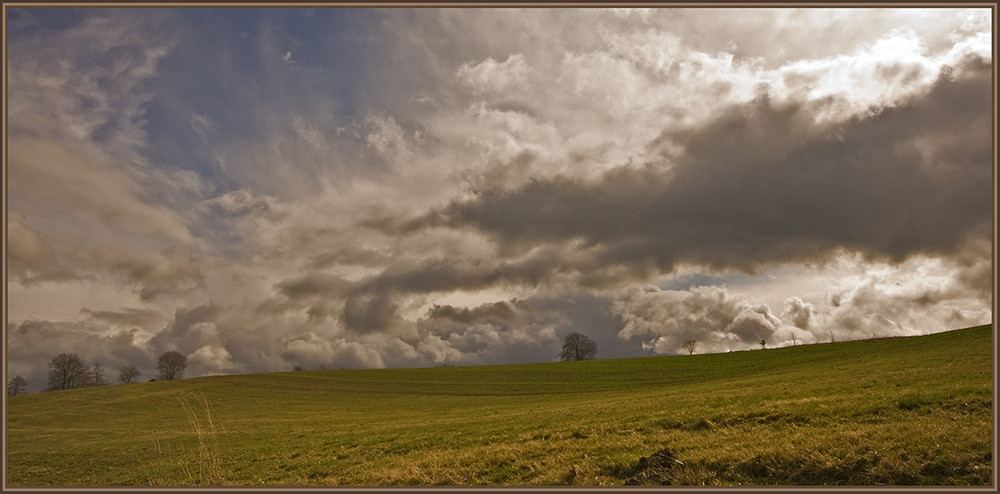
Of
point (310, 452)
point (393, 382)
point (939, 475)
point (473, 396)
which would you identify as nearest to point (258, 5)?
point (939, 475)

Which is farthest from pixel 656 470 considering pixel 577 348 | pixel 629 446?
pixel 577 348

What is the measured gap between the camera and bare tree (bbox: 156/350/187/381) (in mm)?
125562

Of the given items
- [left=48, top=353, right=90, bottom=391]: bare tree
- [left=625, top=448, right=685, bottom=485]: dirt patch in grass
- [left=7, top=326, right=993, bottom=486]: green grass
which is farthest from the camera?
[left=48, top=353, right=90, bottom=391]: bare tree

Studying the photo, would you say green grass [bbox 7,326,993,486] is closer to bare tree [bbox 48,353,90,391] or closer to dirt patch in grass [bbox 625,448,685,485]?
dirt patch in grass [bbox 625,448,685,485]

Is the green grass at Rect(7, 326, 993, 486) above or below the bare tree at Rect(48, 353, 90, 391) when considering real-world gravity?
above

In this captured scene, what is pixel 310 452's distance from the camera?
24812mm

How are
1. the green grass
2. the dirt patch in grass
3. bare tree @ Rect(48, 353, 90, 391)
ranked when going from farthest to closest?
bare tree @ Rect(48, 353, 90, 391) < the dirt patch in grass < the green grass

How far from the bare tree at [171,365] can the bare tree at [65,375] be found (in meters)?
14.6

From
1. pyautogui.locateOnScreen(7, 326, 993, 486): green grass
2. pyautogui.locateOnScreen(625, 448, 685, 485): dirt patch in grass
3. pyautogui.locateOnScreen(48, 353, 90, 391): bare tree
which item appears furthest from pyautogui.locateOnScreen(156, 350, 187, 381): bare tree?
pyautogui.locateOnScreen(625, 448, 685, 485): dirt patch in grass

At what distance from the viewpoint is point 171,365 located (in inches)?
4966

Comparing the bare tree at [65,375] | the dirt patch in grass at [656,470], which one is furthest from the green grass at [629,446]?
the bare tree at [65,375]

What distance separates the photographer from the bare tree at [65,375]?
11325cm

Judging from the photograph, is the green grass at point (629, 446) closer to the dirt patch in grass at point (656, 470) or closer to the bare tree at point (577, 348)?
the dirt patch in grass at point (656, 470)

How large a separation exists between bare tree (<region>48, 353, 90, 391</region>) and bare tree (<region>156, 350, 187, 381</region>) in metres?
14.6
